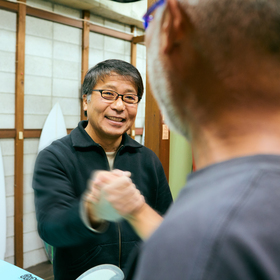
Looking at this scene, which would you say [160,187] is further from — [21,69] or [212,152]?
[21,69]

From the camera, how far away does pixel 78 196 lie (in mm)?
1253

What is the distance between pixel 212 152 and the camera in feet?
1.42

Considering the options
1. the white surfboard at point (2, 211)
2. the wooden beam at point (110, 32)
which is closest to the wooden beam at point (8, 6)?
the wooden beam at point (110, 32)

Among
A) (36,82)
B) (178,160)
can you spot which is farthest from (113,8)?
(178,160)

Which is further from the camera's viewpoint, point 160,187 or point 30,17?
point 30,17

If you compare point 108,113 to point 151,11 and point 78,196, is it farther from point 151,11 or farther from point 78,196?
point 151,11

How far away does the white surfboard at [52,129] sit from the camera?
11.7ft

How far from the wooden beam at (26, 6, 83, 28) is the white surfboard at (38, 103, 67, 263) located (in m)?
1.10

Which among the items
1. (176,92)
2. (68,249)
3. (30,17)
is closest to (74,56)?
(30,17)

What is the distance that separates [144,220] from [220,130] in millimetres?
453

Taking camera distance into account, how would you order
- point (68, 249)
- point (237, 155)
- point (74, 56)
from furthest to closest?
point (74, 56)
point (68, 249)
point (237, 155)

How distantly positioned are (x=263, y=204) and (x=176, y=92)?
24 centimetres

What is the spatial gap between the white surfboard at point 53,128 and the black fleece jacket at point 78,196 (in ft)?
7.24

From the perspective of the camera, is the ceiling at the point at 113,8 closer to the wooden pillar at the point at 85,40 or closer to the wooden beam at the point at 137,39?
the wooden pillar at the point at 85,40
